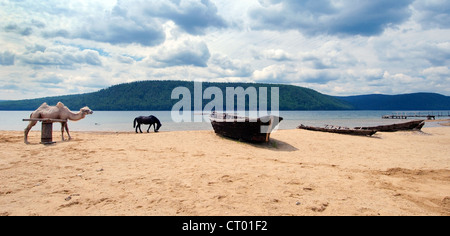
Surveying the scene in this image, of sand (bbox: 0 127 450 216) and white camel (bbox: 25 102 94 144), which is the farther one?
white camel (bbox: 25 102 94 144)

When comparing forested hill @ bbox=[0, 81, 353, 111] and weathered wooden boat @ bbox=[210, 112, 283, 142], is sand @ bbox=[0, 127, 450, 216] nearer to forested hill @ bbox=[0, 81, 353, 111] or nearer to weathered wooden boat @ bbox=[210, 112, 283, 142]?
weathered wooden boat @ bbox=[210, 112, 283, 142]

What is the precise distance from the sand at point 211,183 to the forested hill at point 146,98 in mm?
96568

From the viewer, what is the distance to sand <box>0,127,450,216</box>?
12.4 feet

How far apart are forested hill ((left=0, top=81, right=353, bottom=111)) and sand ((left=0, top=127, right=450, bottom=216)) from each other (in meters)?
96.6

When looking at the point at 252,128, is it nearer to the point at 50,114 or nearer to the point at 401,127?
the point at 50,114

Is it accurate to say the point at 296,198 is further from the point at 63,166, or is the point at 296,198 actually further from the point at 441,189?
the point at 63,166

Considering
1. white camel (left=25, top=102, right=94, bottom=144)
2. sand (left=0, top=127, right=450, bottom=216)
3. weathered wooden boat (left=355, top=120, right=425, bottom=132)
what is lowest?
sand (left=0, top=127, right=450, bottom=216)

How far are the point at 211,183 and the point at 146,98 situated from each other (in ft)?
353

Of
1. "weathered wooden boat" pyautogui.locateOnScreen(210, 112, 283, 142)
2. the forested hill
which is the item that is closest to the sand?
"weathered wooden boat" pyautogui.locateOnScreen(210, 112, 283, 142)

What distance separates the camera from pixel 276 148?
10.6 m

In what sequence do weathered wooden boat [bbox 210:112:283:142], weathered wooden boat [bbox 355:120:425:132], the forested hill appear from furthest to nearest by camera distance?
the forested hill → weathered wooden boat [bbox 355:120:425:132] → weathered wooden boat [bbox 210:112:283:142]

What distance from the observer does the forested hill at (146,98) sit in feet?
332

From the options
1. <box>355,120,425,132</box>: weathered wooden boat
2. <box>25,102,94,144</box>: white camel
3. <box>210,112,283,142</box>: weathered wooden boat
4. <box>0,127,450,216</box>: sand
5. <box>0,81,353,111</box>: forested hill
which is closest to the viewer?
<box>0,127,450,216</box>: sand

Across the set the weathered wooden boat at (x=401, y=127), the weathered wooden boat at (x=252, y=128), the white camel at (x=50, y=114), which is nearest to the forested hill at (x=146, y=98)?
the weathered wooden boat at (x=401, y=127)
